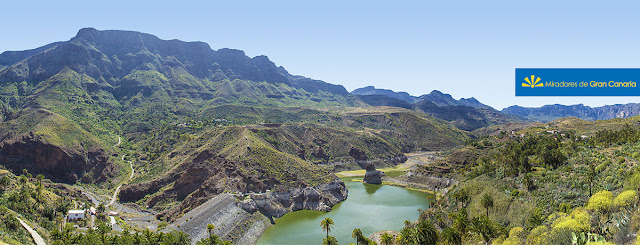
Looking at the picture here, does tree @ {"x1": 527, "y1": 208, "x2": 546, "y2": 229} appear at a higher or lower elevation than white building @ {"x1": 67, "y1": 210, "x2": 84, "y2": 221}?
higher

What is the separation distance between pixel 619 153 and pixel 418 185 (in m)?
82.0

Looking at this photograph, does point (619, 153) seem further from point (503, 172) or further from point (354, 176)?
point (354, 176)

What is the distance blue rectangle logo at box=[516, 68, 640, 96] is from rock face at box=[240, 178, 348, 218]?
6796 centimetres

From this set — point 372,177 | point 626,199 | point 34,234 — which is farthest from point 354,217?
point 34,234

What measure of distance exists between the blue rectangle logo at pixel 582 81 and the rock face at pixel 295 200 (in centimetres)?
6796

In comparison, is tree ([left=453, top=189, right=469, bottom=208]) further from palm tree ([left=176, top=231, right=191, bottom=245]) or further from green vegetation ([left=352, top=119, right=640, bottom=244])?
palm tree ([left=176, top=231, right=191, bottom=245])

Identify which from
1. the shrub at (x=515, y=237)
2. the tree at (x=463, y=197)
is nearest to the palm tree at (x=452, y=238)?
the shrub at (x=515, y=237)

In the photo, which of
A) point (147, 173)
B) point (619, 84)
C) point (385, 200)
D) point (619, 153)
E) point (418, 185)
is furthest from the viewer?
point (418, 185)

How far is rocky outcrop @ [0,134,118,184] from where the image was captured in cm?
13638

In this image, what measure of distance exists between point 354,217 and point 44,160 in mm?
122453

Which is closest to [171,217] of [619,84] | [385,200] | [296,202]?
[296,202]

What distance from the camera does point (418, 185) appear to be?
493 feet

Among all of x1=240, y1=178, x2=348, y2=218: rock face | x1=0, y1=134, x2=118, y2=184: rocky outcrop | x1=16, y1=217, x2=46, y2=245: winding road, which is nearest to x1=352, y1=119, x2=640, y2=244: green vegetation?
x1=240, y1=178, x2=348, y2=218: rock face

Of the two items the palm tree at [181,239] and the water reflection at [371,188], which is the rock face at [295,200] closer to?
the water reflection at [371,188]
